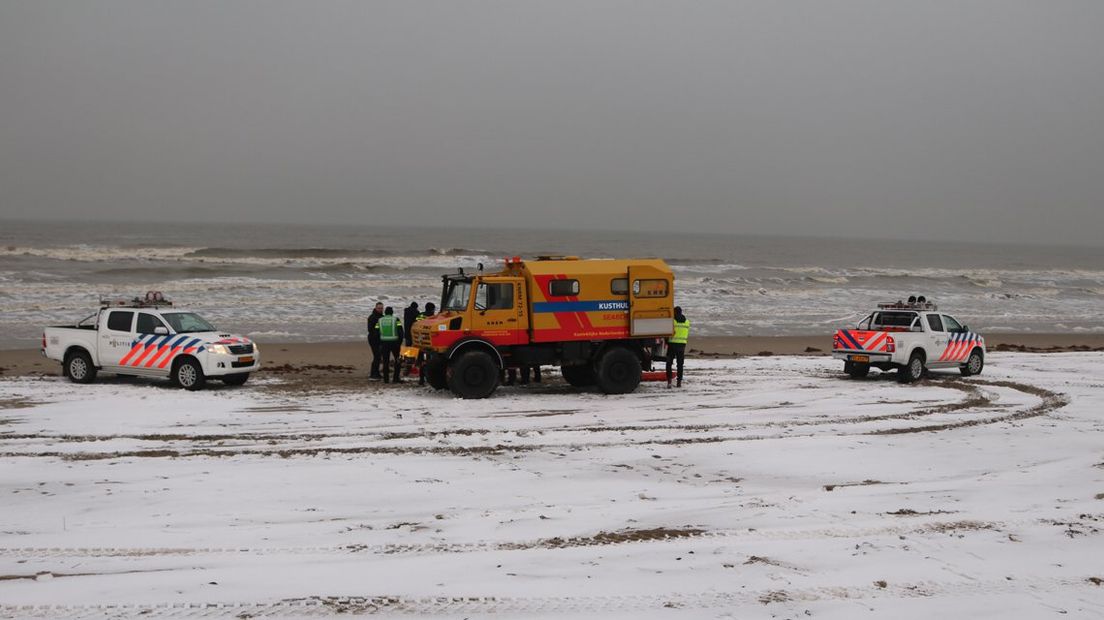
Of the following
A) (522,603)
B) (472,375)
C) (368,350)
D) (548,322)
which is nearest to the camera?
(522,603)

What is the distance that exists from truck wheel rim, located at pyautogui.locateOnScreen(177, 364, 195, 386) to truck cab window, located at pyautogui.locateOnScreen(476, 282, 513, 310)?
18.4 ft

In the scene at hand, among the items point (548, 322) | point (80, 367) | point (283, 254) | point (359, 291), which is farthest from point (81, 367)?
point (283, 254)

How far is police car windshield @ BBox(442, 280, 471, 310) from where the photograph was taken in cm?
1769

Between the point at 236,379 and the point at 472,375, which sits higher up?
the point at 472,375

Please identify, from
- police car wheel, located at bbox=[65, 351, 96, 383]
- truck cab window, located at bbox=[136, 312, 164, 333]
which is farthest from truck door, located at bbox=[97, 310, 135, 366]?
police car wheel, located at bbox=[65, 351, 96, 383]

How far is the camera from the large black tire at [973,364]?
21.5 m

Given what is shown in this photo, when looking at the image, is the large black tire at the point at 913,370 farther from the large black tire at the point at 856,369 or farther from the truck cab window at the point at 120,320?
the truck cab window at the point at 120,320

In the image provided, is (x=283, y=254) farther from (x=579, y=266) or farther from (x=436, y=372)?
(x=579, y=266)

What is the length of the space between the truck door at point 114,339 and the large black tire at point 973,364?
17.9 m

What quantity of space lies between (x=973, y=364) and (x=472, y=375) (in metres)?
12.0

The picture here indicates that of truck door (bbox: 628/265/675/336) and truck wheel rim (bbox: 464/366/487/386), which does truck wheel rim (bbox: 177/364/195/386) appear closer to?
truck wheel rim (bbox: 464/366/487/386)

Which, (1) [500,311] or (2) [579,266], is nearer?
(1) [500,311]

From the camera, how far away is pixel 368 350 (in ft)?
85.1

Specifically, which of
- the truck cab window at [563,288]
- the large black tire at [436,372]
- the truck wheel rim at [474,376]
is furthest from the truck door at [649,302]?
the large black tire at [436,372]
